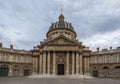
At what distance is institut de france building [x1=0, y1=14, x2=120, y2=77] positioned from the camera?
56.4 metres

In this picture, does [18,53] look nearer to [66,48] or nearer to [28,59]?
[28,59]

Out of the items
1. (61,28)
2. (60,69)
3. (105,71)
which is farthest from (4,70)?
(105,71)

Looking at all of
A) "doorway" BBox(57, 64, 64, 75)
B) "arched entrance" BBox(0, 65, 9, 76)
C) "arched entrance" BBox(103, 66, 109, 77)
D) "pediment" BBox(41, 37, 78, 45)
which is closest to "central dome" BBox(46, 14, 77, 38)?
"pediment" BBox(41, 37, 78, 45)

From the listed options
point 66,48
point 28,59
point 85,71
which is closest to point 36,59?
point 28,59

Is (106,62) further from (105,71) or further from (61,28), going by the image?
(61,28)

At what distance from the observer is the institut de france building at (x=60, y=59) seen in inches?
2219

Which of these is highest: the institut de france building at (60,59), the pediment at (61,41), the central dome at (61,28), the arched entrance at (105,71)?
the central dome at (61,28)

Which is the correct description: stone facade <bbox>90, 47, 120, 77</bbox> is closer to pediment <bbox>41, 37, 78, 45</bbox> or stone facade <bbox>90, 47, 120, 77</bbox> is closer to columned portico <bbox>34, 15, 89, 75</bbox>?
columned portico <bbox>34, 15, 89, 75</bbox>

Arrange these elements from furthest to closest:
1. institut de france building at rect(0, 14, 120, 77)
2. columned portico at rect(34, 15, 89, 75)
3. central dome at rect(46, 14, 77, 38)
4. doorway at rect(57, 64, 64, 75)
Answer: central dome at rect(46, 14, 77, 38), doorway at rect(57, 64, 64, 75), institut de france building at rect(0, 14, 120, 77), columned portico at rect(34, 15, 89, 75)

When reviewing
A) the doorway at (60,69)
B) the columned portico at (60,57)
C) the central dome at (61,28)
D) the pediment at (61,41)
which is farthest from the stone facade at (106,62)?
the pediment at (61,41)

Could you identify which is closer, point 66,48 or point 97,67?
point 66,48

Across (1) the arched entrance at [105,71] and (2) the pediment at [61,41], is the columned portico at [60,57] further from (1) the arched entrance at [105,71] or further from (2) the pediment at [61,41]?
(1) the arched entrance at [105,71]

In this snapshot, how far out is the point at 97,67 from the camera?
212ft

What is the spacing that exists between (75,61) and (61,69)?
485cm
